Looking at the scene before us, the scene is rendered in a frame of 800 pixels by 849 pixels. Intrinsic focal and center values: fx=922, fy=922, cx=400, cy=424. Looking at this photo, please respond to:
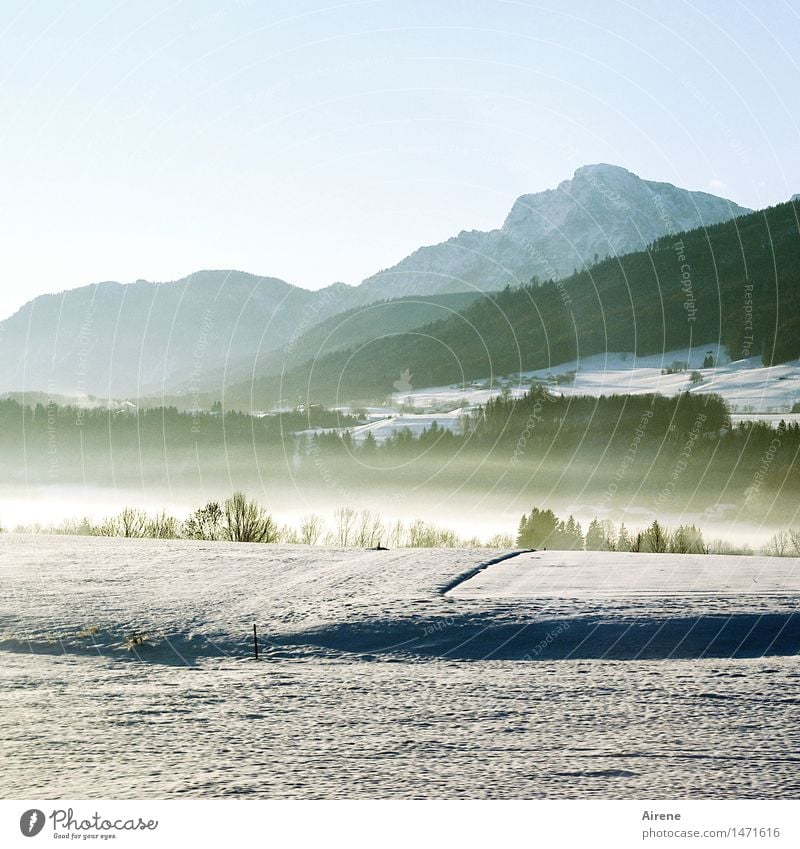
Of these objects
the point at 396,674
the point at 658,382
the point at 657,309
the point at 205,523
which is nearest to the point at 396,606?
the point at 396,674

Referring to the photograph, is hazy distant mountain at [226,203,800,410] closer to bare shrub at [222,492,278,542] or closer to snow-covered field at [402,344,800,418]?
snow-covered field at [402,344,800,418]

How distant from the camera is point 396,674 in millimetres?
13062

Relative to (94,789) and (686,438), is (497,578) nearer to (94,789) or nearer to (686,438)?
(94,789)

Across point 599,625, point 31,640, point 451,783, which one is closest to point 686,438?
point 599,625

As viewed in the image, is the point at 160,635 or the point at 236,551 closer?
the point at 160,635

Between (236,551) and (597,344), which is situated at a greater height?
(597,344)

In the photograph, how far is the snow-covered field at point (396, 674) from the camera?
26.5 feet

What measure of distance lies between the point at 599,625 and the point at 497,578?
14.2 feet

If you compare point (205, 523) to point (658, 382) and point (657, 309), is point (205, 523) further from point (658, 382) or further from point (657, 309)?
point (657, 309)

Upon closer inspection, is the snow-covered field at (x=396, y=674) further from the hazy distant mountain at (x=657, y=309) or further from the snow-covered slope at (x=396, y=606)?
the hazy distant mountain at (x=657, y=309)

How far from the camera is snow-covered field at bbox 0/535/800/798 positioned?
8.08 m

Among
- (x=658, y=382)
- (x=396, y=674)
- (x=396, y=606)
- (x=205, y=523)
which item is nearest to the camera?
(x=396, y=674)

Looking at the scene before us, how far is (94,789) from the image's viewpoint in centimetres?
766

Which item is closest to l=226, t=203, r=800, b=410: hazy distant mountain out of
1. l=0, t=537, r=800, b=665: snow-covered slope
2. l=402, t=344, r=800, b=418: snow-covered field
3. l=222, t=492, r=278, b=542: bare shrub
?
l=402, t=344, r=800, b=418: snow-covered field
